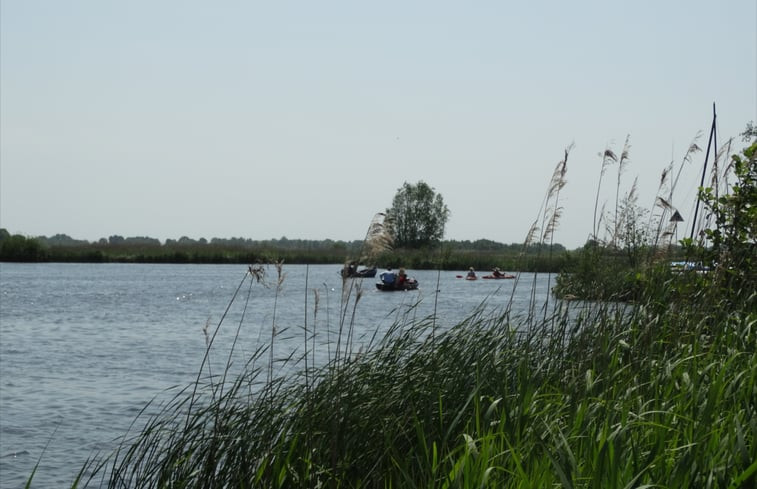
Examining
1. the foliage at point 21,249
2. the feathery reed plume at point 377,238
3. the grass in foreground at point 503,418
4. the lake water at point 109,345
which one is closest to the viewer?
the grass in foreground at point 503,418

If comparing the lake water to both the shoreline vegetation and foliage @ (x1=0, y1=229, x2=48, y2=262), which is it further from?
foliage @ (x1=0, y1=229, x2=48, y2=262)

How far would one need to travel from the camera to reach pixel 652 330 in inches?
276

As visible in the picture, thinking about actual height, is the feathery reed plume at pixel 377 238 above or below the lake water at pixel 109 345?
above

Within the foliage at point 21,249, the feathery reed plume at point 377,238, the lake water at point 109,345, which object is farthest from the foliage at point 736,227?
the foliage at point 21,249

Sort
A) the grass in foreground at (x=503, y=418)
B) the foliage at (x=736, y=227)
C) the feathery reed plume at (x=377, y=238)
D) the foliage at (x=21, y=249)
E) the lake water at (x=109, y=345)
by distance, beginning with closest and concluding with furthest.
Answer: the grass in foreground at (x=503, y=418) < the feathery reed plume at (x=377, y=238) < the foliage at (x=736, y=227) < the lake water at (x=109, y=345) < the foliage at (x=21, y=249)

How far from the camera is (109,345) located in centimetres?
2241

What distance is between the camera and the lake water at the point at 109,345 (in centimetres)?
1065

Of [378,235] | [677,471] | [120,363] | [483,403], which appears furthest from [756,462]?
[120,363]

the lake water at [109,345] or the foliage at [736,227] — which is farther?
the lake water at [109,345]

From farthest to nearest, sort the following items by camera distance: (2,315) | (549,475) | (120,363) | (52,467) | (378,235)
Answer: (2,315), (120,363), (52,467), (378,235), (549,475)

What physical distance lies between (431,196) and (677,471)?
10042 cm

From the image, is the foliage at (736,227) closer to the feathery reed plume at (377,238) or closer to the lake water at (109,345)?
the lake water at (109,345)

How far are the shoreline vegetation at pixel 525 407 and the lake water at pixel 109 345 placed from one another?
0.42m

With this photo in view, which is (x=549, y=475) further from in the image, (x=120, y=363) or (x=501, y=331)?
(x=120, y=363)
